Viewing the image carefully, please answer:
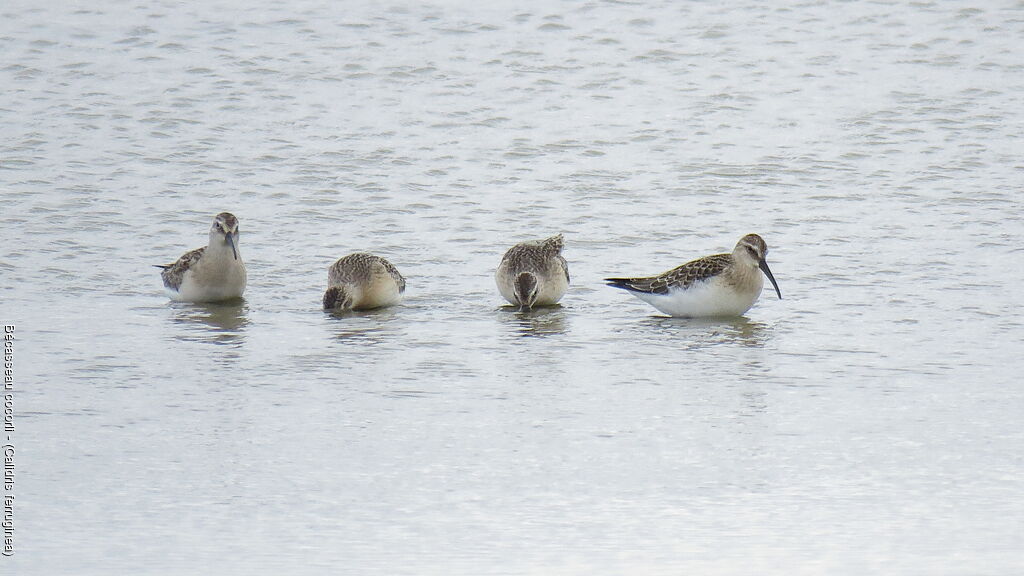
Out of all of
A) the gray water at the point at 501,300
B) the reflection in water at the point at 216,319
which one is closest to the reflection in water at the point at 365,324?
the gray water at the point at 501,300

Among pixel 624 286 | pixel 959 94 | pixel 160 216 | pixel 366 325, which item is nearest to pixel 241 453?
pixel 366 325

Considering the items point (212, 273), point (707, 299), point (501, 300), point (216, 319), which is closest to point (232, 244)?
point (212, 273)

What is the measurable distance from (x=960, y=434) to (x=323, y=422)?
3335 millimetres

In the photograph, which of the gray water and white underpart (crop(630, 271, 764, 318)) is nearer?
the gray water

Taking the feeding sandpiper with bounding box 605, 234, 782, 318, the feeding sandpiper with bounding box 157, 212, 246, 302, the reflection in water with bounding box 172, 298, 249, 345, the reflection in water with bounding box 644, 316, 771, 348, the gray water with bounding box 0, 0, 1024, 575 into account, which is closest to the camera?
the gray water with bounding box 0, 0, 1024, 575

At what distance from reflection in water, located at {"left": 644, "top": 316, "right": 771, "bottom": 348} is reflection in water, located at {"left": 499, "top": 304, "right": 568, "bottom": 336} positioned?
0.66m

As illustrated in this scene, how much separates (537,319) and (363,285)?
1309 millimetres

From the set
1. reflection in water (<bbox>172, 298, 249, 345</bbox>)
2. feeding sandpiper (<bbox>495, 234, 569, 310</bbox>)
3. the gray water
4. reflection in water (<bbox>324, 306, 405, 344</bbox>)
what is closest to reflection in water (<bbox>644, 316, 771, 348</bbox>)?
the gray water

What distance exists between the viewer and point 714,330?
37.0 feet

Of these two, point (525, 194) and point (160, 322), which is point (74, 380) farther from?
point (525, 194)

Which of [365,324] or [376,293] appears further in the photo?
Result: [376,293]

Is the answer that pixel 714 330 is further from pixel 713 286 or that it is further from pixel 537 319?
pixel 537 319

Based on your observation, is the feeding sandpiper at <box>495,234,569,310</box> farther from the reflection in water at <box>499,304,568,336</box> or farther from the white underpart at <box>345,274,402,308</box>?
the white underpart at <box>345,274,402,308</box>

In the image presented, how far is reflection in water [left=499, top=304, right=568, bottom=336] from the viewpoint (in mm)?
11188
